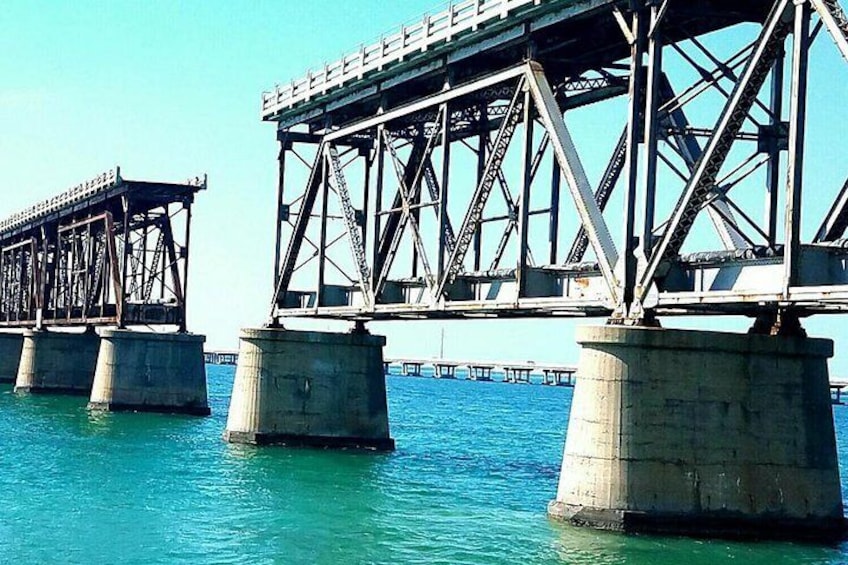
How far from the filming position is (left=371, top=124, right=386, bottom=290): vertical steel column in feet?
163

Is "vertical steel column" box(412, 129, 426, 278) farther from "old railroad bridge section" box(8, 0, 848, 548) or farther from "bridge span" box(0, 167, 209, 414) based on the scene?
"bridge span" box(0, 167, 209, 414)

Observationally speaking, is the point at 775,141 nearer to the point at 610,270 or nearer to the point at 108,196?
the point at 610,270

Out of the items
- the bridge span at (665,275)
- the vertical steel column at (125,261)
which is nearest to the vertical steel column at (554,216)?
the bridge span at (665,275)

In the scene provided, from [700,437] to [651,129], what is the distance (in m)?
7.12

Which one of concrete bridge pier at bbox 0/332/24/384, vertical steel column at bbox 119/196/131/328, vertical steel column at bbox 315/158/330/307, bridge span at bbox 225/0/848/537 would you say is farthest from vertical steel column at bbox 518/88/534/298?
concrete bridge pier at bbox 0/332/24/384

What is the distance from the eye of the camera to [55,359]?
326 feet

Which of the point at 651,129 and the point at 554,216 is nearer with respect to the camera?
the point at 651,129

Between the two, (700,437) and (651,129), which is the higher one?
(651,129)

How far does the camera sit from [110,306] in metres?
88.6

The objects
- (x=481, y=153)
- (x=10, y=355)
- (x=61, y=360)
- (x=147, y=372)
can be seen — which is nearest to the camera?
(x=481, y=153)

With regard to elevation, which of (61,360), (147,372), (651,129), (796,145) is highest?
(651,129)

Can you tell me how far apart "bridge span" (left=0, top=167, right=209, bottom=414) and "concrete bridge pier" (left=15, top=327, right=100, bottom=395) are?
0.07m

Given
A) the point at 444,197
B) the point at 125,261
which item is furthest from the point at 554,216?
the point at 125,261

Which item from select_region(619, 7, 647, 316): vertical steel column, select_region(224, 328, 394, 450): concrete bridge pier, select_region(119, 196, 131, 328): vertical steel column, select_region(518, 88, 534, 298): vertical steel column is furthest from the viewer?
select_region(119, 196, 131, 328): vertical steel column
